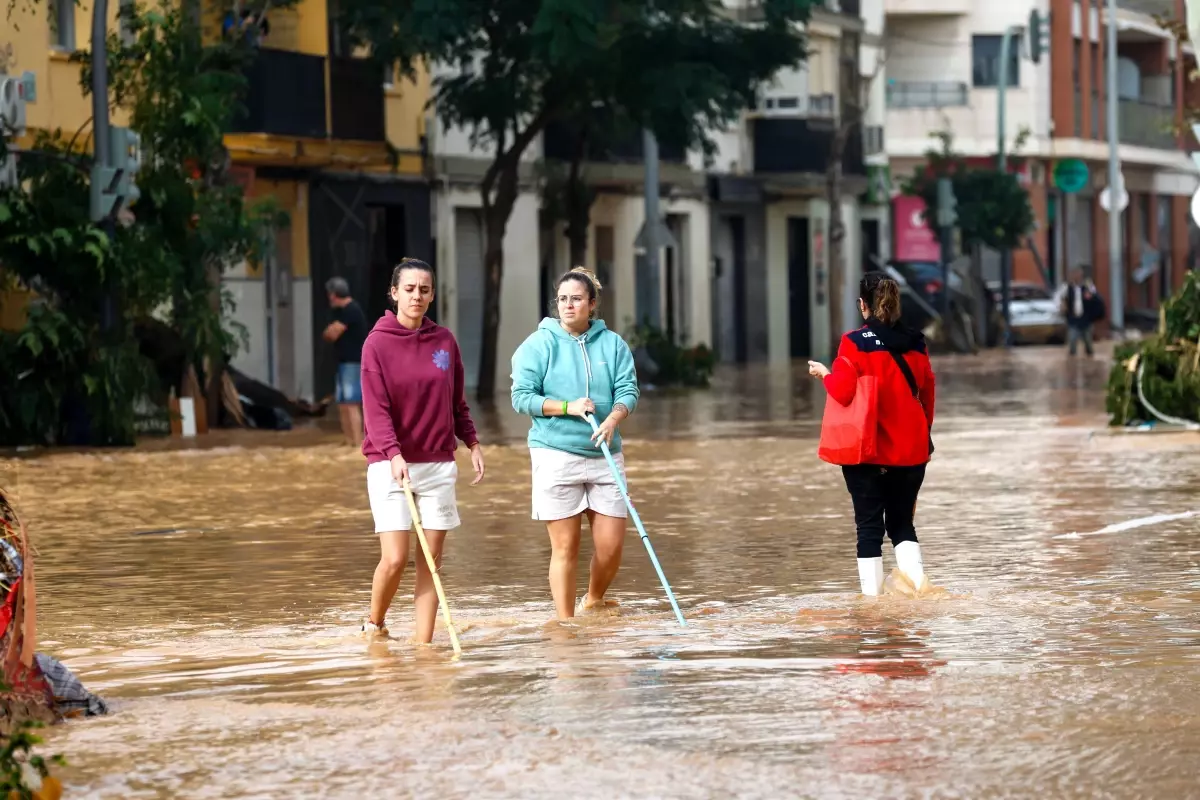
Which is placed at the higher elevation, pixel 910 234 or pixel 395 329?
pixel 910 234

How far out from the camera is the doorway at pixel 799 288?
59594 millimetres

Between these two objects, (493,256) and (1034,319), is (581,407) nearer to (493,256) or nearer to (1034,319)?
(493,256)

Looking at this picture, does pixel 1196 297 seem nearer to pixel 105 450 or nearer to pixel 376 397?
pixel 105 450

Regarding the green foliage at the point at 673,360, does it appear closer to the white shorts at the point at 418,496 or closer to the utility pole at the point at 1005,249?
the utility pole at the point at 1005,249

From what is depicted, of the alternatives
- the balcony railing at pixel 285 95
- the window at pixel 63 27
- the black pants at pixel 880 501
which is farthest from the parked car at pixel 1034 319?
the black pants at pixel 880 501

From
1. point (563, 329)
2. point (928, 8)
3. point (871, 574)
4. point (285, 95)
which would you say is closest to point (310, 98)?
point (285, 95)

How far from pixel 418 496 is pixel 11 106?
16547 millimetres

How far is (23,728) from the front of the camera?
651cm

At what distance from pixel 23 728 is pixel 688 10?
30.4 m

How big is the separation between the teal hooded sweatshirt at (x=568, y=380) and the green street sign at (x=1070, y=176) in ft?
210

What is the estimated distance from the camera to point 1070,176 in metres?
74.4

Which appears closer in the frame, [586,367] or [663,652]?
[663,652]

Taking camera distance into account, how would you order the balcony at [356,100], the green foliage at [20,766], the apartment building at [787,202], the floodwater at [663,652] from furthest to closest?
the apartment building at [787,202], the balcony at [356,100], the floodwater at [663,652], the green foliage at [20,766]

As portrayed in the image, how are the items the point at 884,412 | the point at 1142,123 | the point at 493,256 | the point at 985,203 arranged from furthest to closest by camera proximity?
the point at 1142,123 < the point at 985,203 < the point at 493,256 < the point at 884,412
